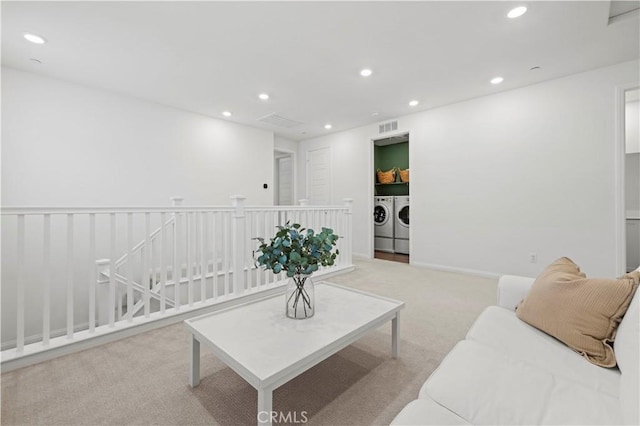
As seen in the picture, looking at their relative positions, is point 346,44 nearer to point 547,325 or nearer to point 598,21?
point 598,21

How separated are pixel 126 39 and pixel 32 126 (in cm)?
175

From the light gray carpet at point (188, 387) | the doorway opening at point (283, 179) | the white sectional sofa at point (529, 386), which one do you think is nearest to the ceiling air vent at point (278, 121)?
the doorway opening at point (283, 179)

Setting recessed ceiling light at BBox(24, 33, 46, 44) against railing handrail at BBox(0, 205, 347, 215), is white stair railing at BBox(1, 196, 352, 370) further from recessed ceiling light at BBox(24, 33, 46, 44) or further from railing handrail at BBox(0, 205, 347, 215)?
recessed ceiling light at BBox(24, 33, 46, 44)

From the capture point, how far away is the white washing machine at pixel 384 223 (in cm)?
587

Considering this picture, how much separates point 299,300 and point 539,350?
113 centimetres

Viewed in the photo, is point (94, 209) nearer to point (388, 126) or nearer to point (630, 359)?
point (630, 359)

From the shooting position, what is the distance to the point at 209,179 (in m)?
4.76

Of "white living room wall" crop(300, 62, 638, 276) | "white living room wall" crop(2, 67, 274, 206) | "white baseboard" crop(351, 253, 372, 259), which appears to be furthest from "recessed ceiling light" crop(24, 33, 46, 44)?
"white baseboard" crop(351, 253, 372, 259)

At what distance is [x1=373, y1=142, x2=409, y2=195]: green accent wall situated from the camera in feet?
21.1

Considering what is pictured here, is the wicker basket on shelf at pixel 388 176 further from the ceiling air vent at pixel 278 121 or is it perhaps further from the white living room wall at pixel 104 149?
the white living room wall at pixel 104 149

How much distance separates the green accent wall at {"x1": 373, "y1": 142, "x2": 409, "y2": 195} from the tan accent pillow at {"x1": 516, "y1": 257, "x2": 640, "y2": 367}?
508 cm

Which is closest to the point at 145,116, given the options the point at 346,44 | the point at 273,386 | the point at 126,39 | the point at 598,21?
the point at 126,39

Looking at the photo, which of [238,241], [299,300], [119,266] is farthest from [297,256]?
[119,266]

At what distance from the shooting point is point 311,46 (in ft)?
8.72
